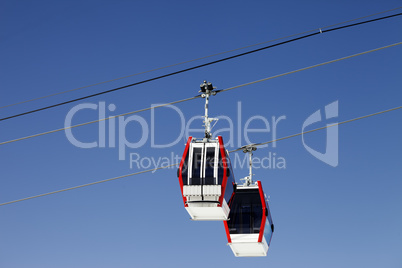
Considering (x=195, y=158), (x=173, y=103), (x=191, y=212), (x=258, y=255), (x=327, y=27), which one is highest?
(x=327, y=27)

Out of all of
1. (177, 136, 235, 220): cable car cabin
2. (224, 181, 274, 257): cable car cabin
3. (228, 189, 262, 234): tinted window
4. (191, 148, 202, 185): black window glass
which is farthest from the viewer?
(228, 189, 262, 234): tinted window

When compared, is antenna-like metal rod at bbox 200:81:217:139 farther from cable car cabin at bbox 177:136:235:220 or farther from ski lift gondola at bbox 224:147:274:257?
ski lift gondola at bbox 224:147:274:257

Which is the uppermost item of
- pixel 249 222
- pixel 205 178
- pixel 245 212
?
pixel 205 178

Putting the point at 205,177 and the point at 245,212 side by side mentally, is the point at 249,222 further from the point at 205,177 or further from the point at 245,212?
the point at 205,177

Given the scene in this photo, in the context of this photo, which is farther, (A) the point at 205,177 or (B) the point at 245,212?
(B) the point at 245,212

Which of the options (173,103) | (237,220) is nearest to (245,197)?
(237,220)

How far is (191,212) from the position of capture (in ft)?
76.6

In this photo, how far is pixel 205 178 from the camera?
76.0ft

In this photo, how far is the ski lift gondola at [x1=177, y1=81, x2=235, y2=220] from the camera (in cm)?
2298

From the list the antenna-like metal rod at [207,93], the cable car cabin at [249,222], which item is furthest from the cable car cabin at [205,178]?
the cable car cabin at [249,222]

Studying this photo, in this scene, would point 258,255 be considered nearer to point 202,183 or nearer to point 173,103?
point 202,183

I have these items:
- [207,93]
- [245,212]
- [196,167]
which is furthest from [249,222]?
[207,93]

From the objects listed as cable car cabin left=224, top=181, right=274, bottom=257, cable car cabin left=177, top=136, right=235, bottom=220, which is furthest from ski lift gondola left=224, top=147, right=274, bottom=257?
cable car cabin left=177, top=136, right=235, bottom=220

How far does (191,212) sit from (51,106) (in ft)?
18.9
